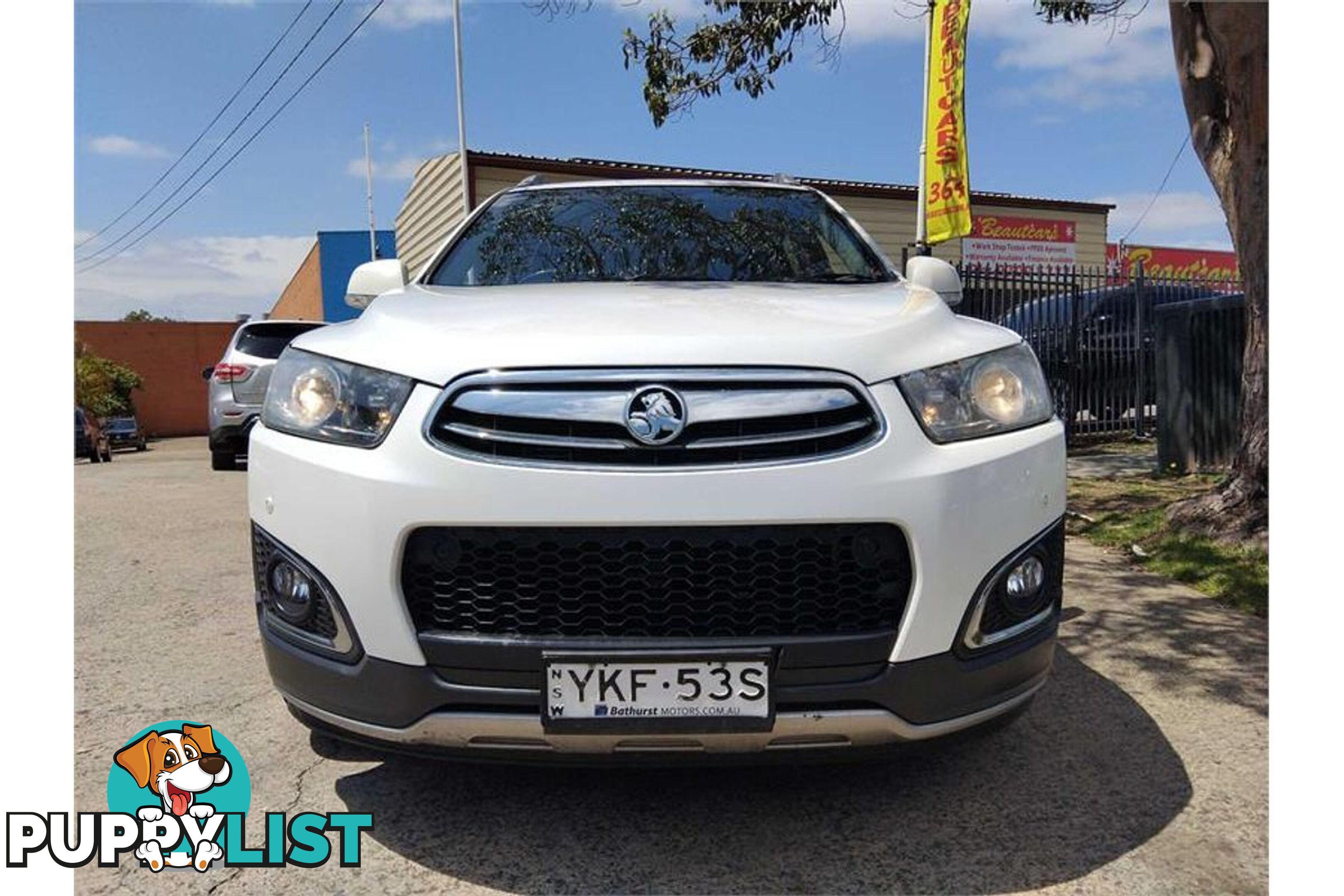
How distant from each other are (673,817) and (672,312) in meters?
1.26

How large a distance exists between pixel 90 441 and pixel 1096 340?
54.0 ft

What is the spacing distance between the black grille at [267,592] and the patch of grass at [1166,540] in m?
3.90

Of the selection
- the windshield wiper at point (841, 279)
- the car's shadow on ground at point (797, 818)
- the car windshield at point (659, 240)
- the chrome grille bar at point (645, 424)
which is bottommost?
the car's shadow on ground at point (797, 818)

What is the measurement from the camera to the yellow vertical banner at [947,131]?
8.02 m

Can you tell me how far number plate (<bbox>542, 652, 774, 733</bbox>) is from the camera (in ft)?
6.50

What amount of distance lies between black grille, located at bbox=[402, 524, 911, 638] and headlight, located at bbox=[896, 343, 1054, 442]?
0.31 metres

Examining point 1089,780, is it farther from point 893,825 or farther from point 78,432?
point 78,432

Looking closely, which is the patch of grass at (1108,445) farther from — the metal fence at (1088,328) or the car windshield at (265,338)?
the car windshield at (265,338)

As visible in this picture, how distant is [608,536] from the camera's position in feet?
6.56

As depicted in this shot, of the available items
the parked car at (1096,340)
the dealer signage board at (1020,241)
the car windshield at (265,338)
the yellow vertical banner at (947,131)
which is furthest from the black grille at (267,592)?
the dealer signage board at (1020,241)

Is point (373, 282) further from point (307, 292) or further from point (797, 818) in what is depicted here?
point (307, 292)

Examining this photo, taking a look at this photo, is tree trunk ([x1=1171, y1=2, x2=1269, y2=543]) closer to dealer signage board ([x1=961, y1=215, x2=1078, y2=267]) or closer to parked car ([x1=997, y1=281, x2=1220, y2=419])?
parked car ([x1=997, y1=281, x2=1220, y2=419])

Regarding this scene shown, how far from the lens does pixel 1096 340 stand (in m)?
11.0

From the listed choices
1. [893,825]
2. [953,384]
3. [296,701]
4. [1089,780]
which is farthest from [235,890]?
[1089,780]
